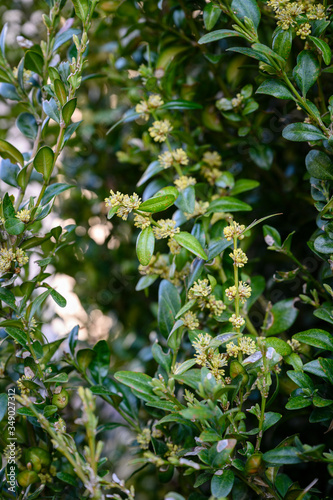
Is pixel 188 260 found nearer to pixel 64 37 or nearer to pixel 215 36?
pixel 215 36

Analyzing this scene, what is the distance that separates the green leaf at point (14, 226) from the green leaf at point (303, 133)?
40cm

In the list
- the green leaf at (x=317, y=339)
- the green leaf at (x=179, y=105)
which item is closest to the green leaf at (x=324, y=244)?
the green leaf at (x=317, y=339)

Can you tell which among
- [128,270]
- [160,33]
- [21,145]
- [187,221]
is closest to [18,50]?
[21,145]

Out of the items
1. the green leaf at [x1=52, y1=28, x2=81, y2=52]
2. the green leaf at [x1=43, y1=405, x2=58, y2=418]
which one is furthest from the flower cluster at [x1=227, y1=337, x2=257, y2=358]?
the green leaf at [x1=52, y1=28, x2=81, y2=52]

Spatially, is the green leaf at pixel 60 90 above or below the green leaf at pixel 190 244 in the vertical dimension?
above

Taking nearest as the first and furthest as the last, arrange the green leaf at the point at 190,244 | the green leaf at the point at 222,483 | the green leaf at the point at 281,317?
the green leaf at the point at 222,483
the green leaf at the point at 190,244
the green leaf at the point at 281,317

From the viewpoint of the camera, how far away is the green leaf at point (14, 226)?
23.9 inches

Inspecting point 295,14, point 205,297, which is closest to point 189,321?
point 205,297

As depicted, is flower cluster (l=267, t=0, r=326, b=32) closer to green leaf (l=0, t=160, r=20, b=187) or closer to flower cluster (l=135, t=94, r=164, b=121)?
flower cluster (l=135, t=94, r=164, b=121)

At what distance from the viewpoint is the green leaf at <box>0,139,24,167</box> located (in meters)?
0.73

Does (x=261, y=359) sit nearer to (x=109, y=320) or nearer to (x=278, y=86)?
A: (x=278, y=86)

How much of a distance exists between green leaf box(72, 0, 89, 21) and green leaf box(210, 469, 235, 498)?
67 centimetres

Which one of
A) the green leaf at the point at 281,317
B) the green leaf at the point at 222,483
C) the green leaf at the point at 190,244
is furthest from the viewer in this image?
the green leaf at the point at 281,317

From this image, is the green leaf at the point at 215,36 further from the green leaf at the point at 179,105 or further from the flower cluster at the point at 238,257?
the flower cluster at the point at 238,257
